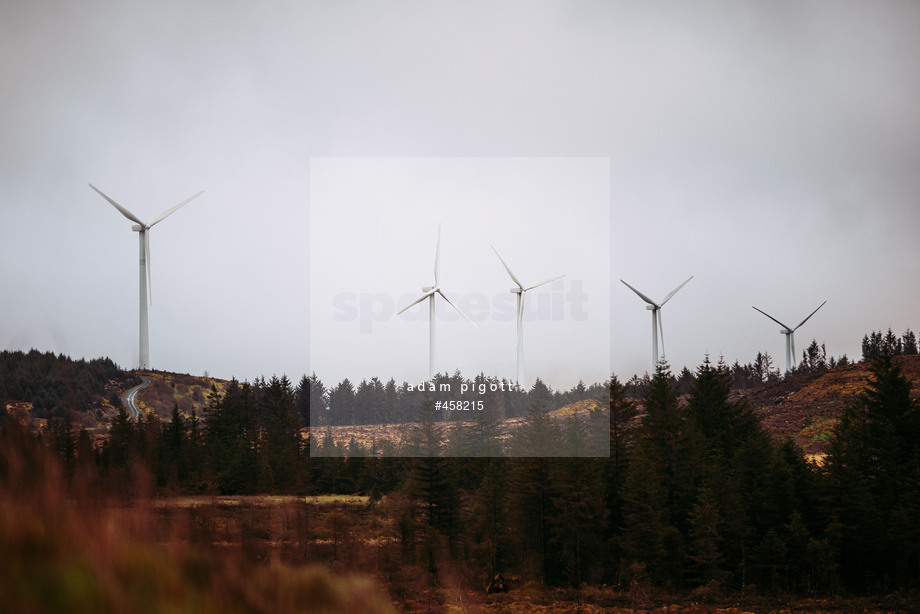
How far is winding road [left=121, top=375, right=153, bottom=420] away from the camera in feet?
324

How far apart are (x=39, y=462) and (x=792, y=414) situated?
111681mm

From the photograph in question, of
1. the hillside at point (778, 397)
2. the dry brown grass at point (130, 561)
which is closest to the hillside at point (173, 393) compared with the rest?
the hillside at point (778, 397)

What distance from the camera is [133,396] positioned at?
10581 cm

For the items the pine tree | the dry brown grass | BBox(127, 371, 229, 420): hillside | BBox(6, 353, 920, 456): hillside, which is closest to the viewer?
the dry brown grass

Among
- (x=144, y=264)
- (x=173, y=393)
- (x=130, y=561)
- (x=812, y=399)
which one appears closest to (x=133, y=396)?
(x=173, y=393)

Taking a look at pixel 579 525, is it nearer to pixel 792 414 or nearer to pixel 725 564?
pixel 725 564

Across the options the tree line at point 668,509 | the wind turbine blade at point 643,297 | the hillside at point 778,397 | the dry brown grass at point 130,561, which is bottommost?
the tree line at point 668,509

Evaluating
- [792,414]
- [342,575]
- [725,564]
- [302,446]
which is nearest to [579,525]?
[725,564]

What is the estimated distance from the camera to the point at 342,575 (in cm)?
599

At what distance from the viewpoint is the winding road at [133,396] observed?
3884 inches

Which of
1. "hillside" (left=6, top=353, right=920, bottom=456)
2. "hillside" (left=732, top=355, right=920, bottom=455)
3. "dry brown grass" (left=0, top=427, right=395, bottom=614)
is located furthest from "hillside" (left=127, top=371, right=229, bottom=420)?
"dry brown grass" (left=0, top=427, right=395, bottom=614)

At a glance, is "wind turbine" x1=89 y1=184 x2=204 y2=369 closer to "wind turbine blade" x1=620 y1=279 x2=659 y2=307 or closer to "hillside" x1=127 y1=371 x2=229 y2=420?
"hillside" x1=127 y1=371 x2=229 y2=420

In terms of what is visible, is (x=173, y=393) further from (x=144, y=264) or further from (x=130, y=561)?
(x=130, y=561)

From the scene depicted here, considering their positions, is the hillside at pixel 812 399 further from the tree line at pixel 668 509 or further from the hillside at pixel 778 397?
the tree line at pixel 668 509
